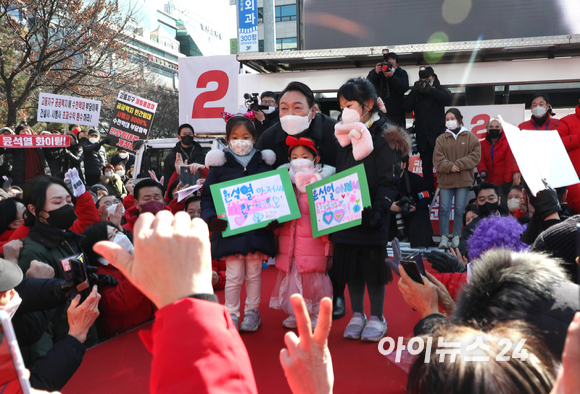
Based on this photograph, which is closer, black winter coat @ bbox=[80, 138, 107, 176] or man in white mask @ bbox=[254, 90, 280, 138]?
man in white mask @ bbox=[254, 90, 280, 138]

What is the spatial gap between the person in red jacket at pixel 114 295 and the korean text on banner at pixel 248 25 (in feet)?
20.1

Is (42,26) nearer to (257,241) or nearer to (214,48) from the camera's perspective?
(257,241)

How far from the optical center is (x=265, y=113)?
5.78 meters

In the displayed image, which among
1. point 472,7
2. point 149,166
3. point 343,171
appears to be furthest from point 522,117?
point 149,166

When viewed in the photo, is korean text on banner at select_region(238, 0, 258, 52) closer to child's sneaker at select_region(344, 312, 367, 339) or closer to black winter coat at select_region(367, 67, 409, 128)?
black winter coat at select_region(367, 67, 409, 128)

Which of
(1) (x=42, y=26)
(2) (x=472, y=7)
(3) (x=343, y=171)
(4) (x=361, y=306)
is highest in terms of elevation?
(1) (x=42, y=26)

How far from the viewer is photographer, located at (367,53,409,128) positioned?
21.6 ft

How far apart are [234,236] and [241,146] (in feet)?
2.23

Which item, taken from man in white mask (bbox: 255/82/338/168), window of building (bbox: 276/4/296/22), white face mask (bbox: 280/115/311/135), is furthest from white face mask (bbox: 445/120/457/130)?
window of building (bbox: 276/4/296/22)

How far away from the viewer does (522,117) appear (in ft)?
24.1

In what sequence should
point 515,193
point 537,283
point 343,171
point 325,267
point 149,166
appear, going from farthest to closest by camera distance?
point 149,166
point 515,193
point 325,267
point 343,171
point 537,283

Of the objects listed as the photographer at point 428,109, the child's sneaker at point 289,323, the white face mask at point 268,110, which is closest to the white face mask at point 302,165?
the child's sneaker at point 289,323

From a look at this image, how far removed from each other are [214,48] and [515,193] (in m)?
81.9

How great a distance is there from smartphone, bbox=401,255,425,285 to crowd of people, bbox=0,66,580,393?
0.10 ft
